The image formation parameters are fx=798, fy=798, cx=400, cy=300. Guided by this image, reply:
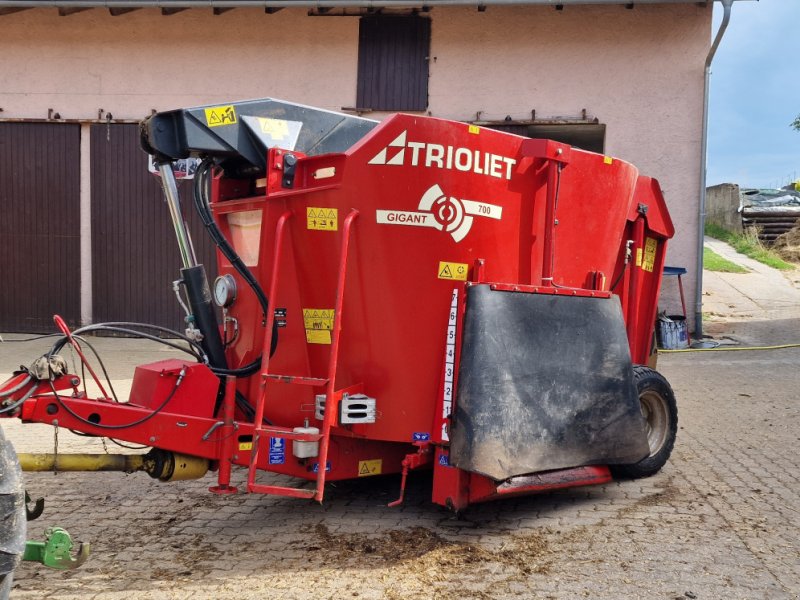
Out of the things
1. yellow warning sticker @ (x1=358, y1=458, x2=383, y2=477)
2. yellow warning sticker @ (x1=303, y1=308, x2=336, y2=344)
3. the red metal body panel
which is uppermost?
yellow warning sticker @ (x1=303, y1=308, x2=336, y2=344)

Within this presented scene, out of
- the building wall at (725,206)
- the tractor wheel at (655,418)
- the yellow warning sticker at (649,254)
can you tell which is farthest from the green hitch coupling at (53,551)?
the building wall at (725,206)

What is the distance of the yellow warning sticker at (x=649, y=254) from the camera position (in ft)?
18.8

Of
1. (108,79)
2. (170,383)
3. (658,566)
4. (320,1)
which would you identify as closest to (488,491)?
(658,566)

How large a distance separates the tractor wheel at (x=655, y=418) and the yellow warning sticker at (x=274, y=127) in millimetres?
2720

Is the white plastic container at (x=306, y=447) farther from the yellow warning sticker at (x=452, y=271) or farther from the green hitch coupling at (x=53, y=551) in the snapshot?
the green hitch coupling at (x=53, y=551)

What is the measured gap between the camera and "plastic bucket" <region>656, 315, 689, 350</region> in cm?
1095

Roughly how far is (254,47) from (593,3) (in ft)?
16.1

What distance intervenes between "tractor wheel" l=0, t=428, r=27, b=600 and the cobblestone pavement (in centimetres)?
124

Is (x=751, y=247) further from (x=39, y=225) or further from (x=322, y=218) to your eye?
(x=322, y=218)

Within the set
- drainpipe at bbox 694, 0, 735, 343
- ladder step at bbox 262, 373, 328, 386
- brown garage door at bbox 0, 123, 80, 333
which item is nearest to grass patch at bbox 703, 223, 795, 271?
drainpipe at bbox 694, 0, 735, 343

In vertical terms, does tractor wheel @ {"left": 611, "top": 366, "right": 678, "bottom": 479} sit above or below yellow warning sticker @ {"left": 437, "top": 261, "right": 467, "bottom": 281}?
below

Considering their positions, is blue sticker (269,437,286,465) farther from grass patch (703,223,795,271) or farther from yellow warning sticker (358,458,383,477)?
grass patch (703,223,795,271)

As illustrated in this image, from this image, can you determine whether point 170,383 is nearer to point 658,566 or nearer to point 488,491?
point 488,491

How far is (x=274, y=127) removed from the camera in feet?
14.3
